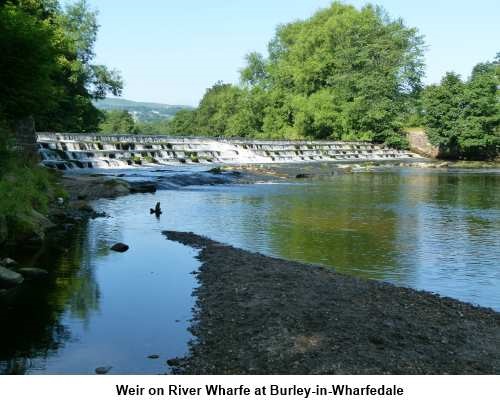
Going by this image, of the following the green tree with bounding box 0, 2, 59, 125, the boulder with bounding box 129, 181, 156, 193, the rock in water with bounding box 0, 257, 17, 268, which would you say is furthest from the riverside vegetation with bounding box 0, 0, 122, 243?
the boulder with bounding box 129, 181, 156, 193

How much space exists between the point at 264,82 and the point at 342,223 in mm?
83356

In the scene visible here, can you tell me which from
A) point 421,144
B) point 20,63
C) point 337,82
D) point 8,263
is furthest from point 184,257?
point 337,82

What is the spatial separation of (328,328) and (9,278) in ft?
22.7

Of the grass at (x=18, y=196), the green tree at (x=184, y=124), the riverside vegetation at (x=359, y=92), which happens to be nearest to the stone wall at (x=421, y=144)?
the riverside vegetation at (x=359, y=92)

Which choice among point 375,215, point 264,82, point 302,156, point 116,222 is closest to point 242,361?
point 116,222

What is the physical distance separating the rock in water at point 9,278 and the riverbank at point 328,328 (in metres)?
3.90

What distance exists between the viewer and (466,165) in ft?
209

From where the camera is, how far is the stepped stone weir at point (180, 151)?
4166 cm

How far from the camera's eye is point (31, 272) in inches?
506

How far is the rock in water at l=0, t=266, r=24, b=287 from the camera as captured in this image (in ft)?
38.5

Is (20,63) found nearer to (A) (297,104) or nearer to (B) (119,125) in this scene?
(A) (297,104)

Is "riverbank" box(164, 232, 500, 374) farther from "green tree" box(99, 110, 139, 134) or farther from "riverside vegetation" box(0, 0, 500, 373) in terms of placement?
"green tree" box(99, 110, 139, 134)

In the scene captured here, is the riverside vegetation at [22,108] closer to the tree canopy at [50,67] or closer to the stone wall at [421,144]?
the tree canopy at [50,67]

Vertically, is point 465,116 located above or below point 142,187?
above
